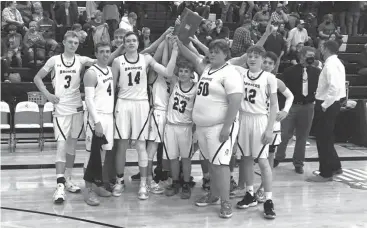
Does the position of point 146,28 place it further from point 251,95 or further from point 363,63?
point 251,95

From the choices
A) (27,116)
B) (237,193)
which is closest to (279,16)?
(27,116)

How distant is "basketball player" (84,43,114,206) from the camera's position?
5895mm

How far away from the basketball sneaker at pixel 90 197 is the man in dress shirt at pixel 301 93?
9.97 feet

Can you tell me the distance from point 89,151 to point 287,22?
948 centimetres

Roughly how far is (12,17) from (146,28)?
3.12 m

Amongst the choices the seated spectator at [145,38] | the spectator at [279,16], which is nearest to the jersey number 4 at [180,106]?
the seated spectator at [145,38]

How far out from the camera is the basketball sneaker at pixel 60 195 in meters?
5.99

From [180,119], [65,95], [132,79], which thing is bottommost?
[180,119]

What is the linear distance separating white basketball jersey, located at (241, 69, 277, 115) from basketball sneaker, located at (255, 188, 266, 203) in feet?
3.37

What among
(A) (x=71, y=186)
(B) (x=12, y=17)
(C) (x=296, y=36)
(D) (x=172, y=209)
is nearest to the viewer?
(D) (x=172, y=209)

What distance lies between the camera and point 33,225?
5.25 metres

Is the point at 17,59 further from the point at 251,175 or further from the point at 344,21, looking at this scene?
the point at 344,21

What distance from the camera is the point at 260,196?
6.20 m

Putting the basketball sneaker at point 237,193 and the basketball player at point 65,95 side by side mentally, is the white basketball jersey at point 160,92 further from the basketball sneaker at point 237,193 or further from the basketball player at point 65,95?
the basketball sneaker at point 237,193
